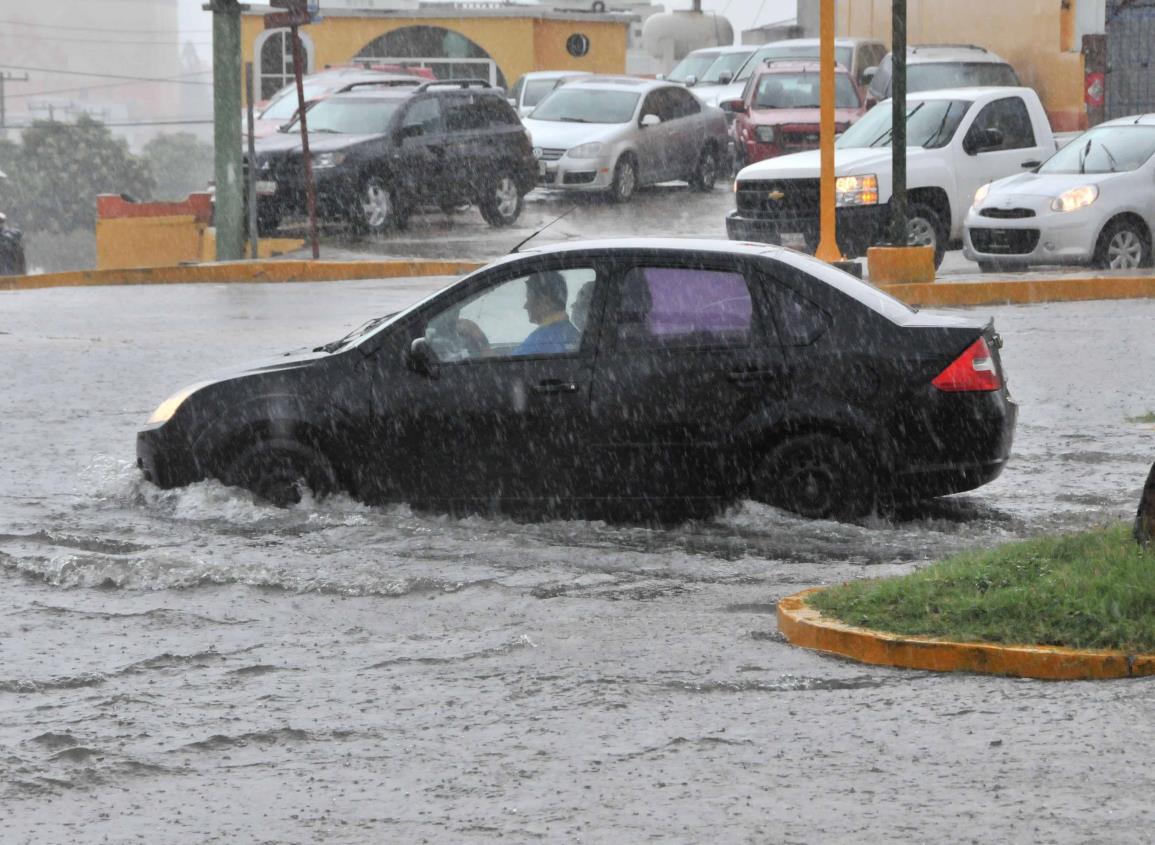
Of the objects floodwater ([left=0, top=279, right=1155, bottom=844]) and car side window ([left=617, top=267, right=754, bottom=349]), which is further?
car side window ([left=617, top=267, right=754, bottom=349])

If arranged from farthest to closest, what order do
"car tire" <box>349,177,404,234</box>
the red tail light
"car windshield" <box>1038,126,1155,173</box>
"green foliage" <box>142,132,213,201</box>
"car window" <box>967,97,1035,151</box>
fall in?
"green foliage" <box>142,132,213,201</box> < "car tire" <box>349,177,404,234</box> < "car window" <box>967,97,1035,151</box> < "car windshield" <box>1038,126,1155,173</box> < the red tail light

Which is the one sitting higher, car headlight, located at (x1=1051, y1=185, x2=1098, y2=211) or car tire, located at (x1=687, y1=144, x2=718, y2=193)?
car tire, located at (x1=687, y1=144, x2=718, y2=193)

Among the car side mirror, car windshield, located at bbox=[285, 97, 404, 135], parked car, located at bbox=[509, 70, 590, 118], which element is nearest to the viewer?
the car side mirror

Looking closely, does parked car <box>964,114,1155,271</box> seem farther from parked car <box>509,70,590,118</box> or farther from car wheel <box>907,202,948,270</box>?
parked car <box>509,70,590,118</box>

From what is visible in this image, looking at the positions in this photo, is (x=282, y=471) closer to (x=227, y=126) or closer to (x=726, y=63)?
(x=227, y=126)

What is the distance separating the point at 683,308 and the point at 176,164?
371ft

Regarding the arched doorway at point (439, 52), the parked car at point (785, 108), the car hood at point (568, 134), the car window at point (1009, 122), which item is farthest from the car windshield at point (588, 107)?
the arched doorway at point (439, 52)

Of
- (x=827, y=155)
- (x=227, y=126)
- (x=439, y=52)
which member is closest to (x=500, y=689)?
(x=827, y=155)

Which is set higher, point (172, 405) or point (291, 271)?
point (291, 271)

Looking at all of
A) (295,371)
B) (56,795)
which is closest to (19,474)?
(295,371)

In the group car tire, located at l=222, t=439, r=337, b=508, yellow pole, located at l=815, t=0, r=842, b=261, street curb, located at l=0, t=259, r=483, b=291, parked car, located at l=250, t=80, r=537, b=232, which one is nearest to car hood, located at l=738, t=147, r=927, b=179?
yellow pole, located at l=815, t=0, r=842, b=261

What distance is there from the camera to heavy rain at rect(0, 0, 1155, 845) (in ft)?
18.0

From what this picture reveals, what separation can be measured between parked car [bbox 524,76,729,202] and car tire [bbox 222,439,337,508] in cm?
2036

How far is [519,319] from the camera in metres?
9.34
